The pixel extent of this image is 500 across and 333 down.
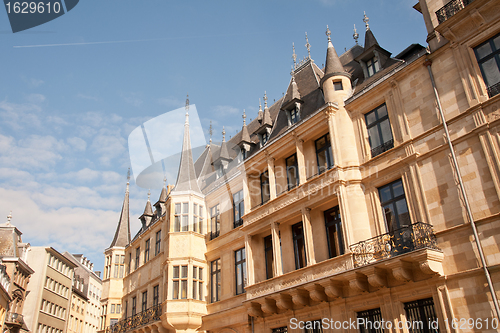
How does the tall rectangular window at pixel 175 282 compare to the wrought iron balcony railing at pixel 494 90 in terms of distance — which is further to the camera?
the tall rectangular window at pixel 175 282

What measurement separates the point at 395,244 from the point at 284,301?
226 inches

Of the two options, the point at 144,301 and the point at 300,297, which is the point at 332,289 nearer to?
the point at 300,297

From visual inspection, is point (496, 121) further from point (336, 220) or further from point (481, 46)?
point (336, 220)

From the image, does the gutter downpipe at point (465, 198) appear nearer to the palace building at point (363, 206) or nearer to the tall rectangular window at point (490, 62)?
the palace building at point (363, 206)

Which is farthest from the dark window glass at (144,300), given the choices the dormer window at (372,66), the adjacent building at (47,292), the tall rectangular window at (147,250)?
the adjacent building at (47,292)

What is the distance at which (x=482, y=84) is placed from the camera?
44.1 feet

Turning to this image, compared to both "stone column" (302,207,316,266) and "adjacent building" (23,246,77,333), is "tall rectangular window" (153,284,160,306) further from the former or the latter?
"adjacent building" (23,246,77,333)

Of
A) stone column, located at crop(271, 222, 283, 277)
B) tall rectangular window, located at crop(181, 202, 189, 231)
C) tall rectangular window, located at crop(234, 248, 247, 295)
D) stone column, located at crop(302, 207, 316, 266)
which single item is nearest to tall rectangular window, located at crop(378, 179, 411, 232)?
stone column, located at crop(302, 207, 316, 266)

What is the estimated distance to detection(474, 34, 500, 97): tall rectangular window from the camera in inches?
520

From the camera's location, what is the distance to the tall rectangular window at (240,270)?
21.5 m

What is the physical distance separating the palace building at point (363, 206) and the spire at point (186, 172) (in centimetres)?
29

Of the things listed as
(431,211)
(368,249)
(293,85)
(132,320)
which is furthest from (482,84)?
(132,320)

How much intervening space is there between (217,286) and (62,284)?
3940 cm

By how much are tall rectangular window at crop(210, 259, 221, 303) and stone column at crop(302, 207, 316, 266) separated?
313 inches
